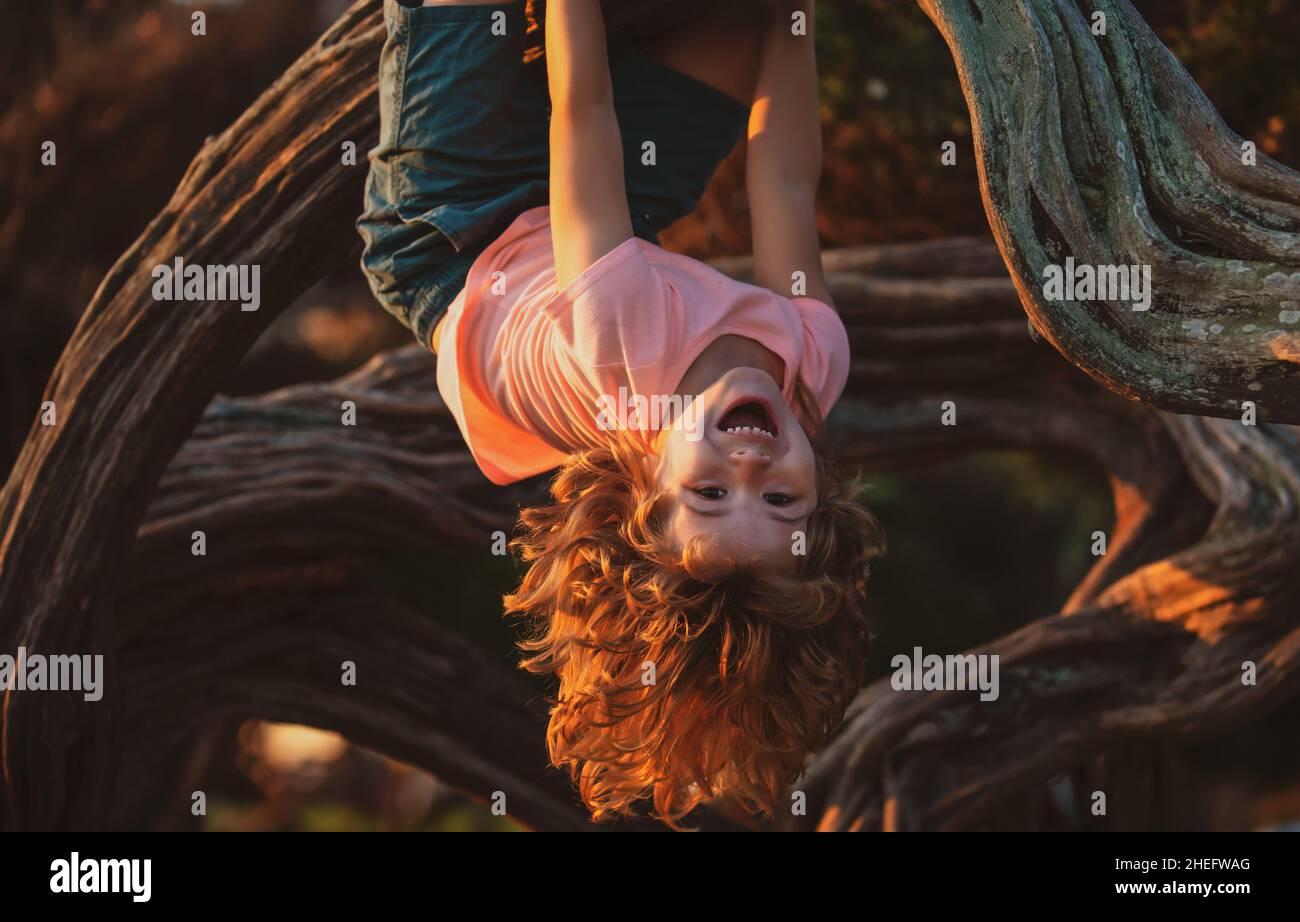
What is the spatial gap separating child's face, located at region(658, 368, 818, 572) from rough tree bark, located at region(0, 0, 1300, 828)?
1.20 meters

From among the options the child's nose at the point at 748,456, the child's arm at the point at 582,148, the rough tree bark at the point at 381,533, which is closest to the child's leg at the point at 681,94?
the child's arm at the point at 582,148

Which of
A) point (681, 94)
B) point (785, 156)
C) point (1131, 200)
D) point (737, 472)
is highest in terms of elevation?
point (681, 94)

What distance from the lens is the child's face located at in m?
2.12

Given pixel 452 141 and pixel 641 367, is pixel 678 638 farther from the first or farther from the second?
pixel 452 141

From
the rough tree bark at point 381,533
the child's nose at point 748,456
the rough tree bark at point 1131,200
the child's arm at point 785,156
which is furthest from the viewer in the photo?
the rough tree bark at point 381,533

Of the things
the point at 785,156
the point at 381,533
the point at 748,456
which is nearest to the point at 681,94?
the point at 785,156

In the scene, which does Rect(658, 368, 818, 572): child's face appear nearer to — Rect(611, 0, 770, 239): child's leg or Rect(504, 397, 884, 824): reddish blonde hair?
Rect(504, 397, 884, 824): reddish blonde hair

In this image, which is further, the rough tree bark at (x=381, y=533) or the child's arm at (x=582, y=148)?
the rough tree bark at (x=381, y=533)

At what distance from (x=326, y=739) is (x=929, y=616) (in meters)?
4.67

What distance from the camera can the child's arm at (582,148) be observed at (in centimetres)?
218

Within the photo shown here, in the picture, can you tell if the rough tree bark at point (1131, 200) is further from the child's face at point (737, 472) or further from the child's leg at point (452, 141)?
the child's leg at point (452, 141)

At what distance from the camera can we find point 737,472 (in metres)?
2.12

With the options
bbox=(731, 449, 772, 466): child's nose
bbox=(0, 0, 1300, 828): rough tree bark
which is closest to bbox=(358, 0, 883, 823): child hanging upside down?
bbox=(731, 449, 772, 466): child's nose

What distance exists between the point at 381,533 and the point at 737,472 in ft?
6.74
